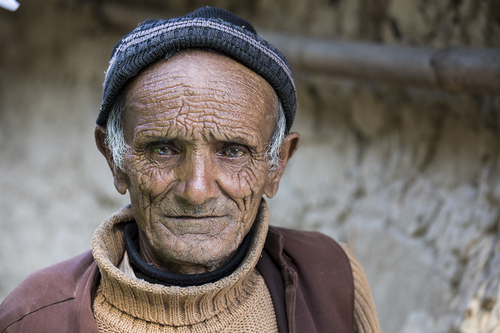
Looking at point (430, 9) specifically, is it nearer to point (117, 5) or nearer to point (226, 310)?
point (226, 310)

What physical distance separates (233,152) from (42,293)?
30.2 inches

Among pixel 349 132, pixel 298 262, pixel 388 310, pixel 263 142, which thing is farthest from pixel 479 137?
pixel 263 142

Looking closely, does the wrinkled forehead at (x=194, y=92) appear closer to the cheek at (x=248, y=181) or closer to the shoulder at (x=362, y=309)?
the cheek at (x=248, y=181)

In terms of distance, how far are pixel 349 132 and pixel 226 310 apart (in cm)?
169

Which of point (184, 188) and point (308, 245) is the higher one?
point (184, 188)

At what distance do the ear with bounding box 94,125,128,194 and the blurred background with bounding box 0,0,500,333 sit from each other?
1.36m

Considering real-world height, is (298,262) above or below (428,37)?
below

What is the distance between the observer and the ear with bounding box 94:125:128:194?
1573 mm

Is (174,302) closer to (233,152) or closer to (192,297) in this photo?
(192,297)

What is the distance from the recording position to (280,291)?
1653 millimetres

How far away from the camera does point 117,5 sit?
3.33 metres

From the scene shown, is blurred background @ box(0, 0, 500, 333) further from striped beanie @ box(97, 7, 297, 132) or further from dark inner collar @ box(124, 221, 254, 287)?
dark inner collar @ box(124, 221, 254, 287)


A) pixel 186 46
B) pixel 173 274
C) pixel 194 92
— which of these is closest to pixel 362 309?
pixel 173 274

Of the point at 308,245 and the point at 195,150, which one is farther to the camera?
the point at 308,245
